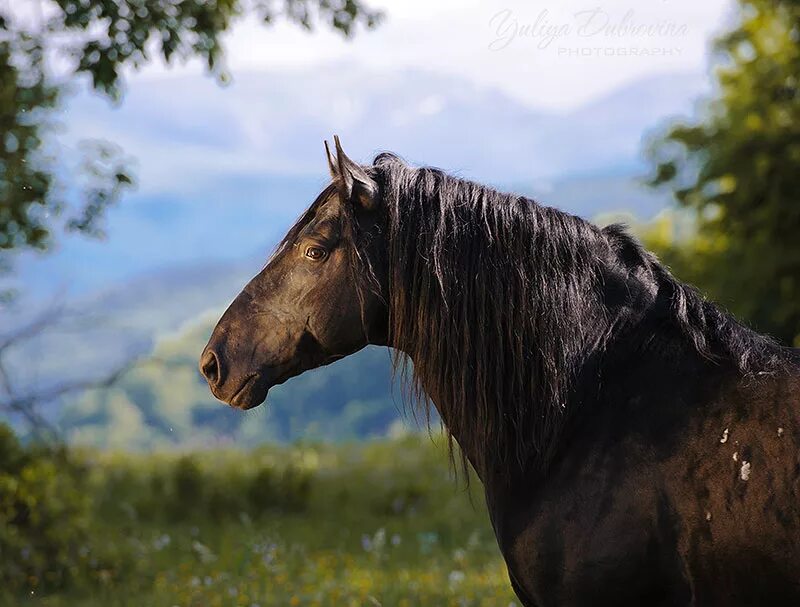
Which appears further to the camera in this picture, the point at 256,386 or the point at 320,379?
the point at 320,379

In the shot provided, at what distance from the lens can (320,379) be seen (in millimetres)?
15828

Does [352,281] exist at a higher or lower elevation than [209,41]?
lower

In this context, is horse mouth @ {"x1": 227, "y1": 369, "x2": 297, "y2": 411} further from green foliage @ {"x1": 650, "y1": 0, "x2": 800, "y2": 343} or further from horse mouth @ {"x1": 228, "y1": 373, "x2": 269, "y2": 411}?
green foliage @ {"x1": 650, "y1": 0, "x2": 800, "y2": 343}

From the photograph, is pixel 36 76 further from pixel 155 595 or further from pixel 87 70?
pixel 155 595

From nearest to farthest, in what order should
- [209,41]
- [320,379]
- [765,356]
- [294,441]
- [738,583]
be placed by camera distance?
1. [738,583]
2. [765,356]
3. [209,41]
4. [294,441]
5. [320,379]

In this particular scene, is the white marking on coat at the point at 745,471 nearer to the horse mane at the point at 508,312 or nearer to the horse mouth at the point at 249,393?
the horse mane at the point at 508,312

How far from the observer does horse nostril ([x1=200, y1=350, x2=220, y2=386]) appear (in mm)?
3551

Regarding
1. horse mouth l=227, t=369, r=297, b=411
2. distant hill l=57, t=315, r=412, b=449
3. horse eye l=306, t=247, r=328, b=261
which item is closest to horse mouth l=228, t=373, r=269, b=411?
horse mouth l=227, t=369, r=297, b=411

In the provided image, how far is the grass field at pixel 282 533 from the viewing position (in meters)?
6.91

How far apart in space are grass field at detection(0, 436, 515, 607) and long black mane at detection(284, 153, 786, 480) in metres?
2.02

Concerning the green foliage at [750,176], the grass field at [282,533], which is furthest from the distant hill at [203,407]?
the green foliage at [750,176]

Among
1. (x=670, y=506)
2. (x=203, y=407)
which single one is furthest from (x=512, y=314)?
→ (x=203, y=407)

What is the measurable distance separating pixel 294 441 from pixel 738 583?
1053 centimetres

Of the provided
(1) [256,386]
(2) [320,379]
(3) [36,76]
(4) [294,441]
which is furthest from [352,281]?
(2) [320,379]
